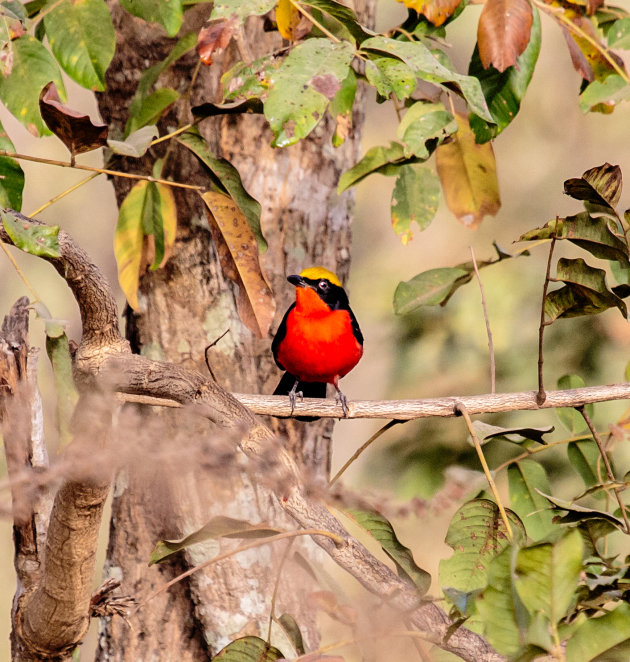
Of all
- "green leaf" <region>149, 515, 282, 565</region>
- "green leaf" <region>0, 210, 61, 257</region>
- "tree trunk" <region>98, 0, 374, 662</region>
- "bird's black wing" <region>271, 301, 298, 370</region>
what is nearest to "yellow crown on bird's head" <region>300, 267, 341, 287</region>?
"tree trunk" <region>98, 0, 374, 662</region>

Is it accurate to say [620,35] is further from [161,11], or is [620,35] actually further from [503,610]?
[503,610]

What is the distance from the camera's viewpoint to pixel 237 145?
3523 millimetres

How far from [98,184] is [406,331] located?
7010 mm

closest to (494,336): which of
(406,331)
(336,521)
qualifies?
(406,331)

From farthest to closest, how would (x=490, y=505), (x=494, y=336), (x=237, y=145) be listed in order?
(x=494, y=336) → (x=237, y=145) → (x=490, y=505)

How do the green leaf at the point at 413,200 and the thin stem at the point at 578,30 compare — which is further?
the green leaf at the point at 413,200

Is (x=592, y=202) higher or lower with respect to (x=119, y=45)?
lower

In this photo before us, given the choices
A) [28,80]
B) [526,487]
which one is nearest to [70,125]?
[28,80]

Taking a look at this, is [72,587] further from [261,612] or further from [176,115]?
[176,115]

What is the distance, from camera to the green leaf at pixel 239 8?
208cm

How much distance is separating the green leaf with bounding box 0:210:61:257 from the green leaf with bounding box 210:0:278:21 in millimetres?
677

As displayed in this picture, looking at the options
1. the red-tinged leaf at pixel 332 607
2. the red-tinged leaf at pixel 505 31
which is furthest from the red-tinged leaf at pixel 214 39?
the red-tinged leaf at pixel 332 607

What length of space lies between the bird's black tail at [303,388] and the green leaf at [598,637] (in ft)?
8.22

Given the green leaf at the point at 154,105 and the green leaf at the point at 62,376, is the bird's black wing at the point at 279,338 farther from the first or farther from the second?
the green leaf at the point at 62,376
